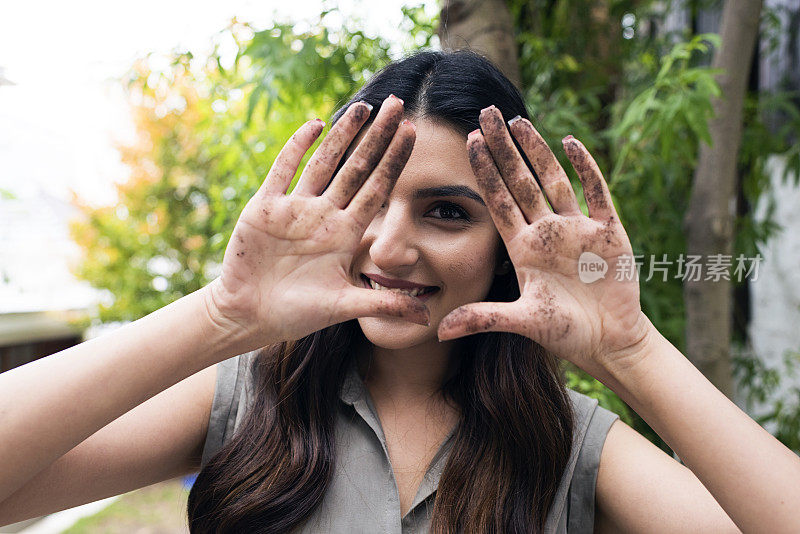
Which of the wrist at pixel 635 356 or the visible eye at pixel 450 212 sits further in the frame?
the visible eye at pixel 450 212

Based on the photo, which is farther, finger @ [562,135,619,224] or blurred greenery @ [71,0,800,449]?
blurred greenery @ [71,0,800,449]

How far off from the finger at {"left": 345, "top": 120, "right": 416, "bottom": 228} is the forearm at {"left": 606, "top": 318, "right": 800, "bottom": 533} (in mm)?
490

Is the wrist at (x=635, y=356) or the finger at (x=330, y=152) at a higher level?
the finger at (x=330, y=152)

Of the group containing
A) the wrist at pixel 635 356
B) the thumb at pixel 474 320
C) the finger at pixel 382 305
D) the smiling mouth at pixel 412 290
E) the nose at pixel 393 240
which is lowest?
the wrist at pixel 635 356

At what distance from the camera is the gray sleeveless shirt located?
1.29 meters

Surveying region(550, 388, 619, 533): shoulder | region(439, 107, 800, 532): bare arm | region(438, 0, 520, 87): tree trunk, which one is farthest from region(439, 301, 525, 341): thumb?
region(438, 0, 520, 87): tree trunk

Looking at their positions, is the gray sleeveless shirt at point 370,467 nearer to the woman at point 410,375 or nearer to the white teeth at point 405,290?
the woman at point 410,375

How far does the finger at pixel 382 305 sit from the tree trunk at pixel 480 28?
132 centimetres

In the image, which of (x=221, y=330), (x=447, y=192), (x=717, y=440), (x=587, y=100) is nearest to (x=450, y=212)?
(x=447, y=192)

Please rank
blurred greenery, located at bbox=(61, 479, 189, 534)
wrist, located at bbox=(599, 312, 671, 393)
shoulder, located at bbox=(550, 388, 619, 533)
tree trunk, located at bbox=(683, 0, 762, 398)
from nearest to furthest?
wrist, located at bbox=(599, 312, 671, 393) → shoulder, located at bbox=(550, 388, 619, 533) → tree trunk, located at bbox=(683, 0, 762, 398) → blurred greenery, located at bbox=(61, 479, 189, 534)

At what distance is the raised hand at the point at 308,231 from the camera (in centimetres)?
109

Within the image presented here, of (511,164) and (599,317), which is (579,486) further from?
(511,164)

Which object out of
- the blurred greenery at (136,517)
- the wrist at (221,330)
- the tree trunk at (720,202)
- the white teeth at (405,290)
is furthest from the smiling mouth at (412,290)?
the blurred greenery at (136,517)

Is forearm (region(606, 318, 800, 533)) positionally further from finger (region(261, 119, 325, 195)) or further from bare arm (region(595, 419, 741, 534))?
finger (region(261, 119, 325, 195))
